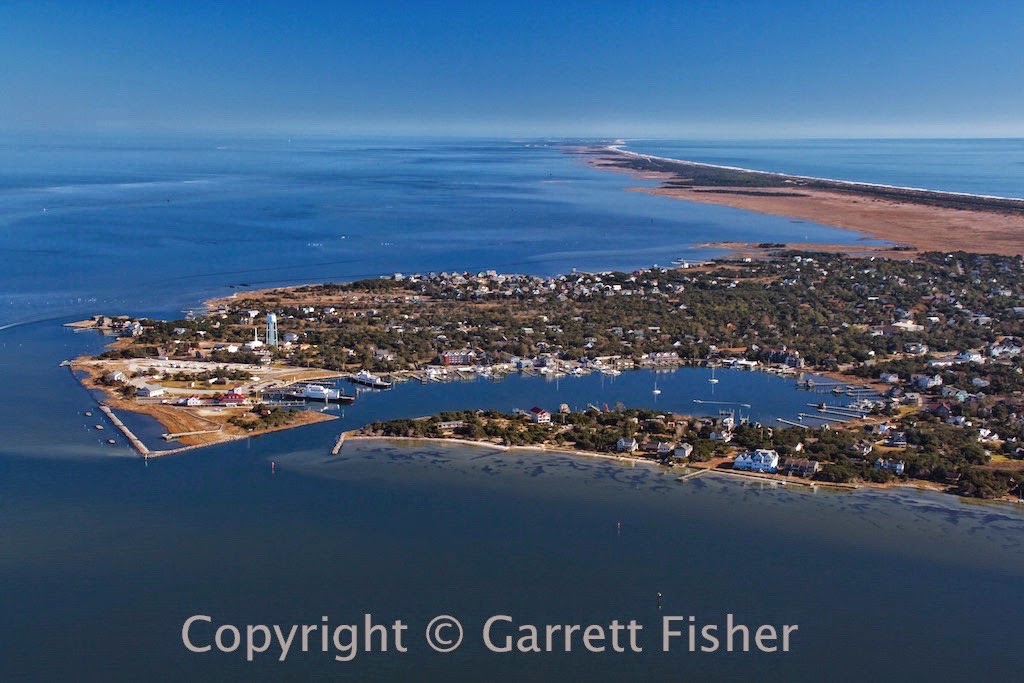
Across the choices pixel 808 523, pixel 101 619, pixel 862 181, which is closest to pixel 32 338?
pixel 101 619

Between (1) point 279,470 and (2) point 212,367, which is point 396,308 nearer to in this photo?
(2) point 212,367

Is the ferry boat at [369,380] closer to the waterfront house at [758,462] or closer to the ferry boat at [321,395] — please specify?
the ferry boat at [321,395]

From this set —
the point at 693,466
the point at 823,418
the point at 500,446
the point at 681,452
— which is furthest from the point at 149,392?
the point at 823,418

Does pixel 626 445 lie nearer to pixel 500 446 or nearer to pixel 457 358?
pixel 500 446

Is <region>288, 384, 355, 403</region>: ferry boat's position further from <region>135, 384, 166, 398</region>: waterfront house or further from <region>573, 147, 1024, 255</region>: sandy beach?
<region>573, 147, 1024, 255</region>: sandy beach

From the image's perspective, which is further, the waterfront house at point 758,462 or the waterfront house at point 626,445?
the waterfront house at point 626,445

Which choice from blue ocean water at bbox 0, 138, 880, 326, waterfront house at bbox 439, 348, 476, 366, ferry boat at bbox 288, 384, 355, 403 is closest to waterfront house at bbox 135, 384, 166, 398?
ferry boat at bbox 288, 384, 355, 403

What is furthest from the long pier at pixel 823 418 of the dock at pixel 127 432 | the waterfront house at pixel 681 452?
the dock at pixel 127 432
